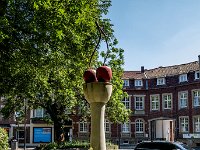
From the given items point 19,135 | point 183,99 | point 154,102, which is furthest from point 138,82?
point 19,135

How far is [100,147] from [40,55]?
10786 millimetres

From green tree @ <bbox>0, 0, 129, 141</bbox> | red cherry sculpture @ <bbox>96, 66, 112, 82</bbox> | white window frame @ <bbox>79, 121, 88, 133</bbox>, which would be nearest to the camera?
red cherry sculpture @ <bbox>96, 66, 112, 82</bbox>

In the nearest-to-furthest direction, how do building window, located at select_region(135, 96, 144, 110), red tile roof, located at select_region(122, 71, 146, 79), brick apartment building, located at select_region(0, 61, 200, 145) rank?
brick apartment building, located at select_region(0, 61, 200, 145) < building window, located at select_region(135, 96, 144, 110) < red tile roof, located at select_region(122, 71, 146, 79)

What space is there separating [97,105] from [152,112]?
5753 cm

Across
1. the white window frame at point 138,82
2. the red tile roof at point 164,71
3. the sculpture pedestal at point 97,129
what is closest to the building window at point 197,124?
the red tile roof at point 164,71

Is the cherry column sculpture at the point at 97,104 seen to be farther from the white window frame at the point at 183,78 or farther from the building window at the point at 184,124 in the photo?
the white window frame at the point at 183,78

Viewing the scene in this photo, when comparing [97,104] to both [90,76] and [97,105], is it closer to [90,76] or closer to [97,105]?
[97,105]

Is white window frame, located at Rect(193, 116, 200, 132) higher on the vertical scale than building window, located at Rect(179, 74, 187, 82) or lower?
lower

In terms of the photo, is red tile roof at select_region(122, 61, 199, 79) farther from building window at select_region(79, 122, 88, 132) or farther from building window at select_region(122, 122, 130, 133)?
building window at select_region(79, 122, 88, 132)

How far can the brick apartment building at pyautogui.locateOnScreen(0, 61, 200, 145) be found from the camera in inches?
2399

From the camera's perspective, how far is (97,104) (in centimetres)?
1062

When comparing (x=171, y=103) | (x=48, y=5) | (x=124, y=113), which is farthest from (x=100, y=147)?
(x=171, y=103)

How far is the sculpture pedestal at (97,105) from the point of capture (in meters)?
10.4

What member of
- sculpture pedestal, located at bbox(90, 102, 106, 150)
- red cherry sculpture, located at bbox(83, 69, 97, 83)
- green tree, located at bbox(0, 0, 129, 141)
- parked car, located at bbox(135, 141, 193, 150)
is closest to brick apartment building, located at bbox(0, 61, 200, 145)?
parked car, located at bbox(135, 141, 193, 150)
